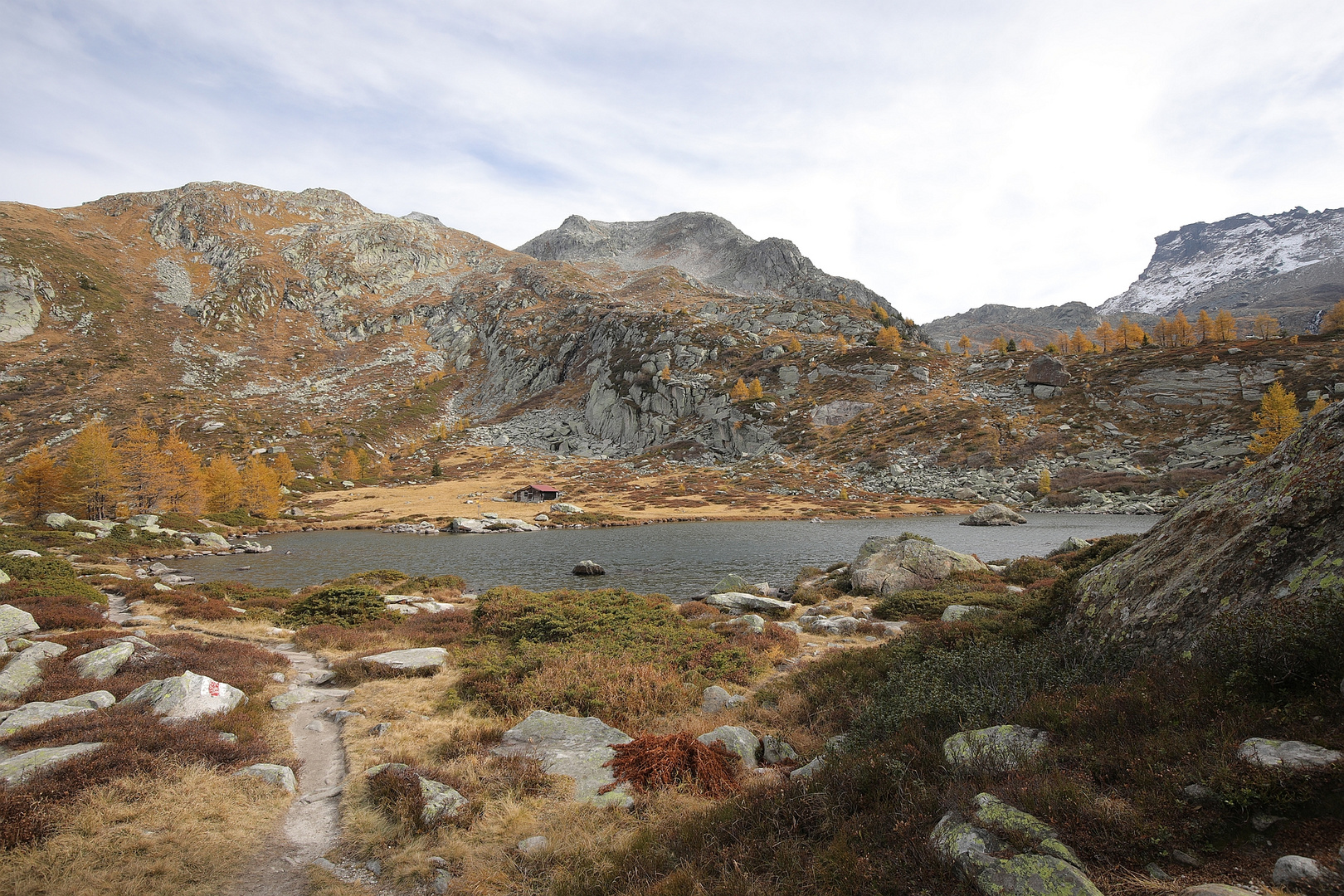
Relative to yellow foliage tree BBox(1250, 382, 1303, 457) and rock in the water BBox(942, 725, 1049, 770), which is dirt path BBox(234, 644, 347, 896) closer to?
rock in the water BBox(942, 725, 1049, 770)

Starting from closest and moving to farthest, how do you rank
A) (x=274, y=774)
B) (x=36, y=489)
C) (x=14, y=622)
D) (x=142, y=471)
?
(x=274, y=774), (x=14, y=622), (x=36, y=489), (x=142, y=471)

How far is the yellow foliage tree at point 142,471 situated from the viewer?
180ft

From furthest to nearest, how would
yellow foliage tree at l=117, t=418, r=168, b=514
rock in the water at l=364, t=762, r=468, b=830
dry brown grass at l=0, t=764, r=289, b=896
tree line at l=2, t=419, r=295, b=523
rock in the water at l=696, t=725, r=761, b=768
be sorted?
yellow foliage tree at l=117, t=418, r=168, b=514, tree line at l=2, t=419, r=295, b=523, rock in the water at l=696, t=725, r=761, b=768, rock in the water at l=364, t=762, r=468, b=830, dry brown grass at l=0, t=764, r=289, b=896

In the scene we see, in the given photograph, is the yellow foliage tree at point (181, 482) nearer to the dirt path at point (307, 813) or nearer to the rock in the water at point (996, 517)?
the dirt path at point (307, 813)

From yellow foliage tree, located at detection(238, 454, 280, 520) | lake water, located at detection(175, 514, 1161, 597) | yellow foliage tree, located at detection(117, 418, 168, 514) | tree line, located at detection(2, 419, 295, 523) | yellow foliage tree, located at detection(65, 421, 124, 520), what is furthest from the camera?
yellow foliage tree, located at detection(238, 454, 280, 520)

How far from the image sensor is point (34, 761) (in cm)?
789

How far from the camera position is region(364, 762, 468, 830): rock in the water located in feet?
25.5

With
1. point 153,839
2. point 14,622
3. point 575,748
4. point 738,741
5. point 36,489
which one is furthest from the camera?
point 36,489

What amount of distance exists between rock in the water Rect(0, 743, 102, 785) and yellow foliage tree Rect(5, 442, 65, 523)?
6111 centimetres

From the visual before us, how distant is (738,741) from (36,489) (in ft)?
237

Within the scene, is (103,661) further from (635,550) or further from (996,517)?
(996,517)

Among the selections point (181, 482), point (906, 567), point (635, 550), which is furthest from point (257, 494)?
point (906, 567)

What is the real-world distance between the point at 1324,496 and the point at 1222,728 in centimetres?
408

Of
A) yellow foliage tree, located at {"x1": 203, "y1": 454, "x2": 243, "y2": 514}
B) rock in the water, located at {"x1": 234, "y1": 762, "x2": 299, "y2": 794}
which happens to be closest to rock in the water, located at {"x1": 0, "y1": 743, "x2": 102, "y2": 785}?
rock in the water, located at {"x1": 234, "y1": 762, "x2": 299, "y2": 794}
